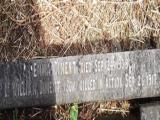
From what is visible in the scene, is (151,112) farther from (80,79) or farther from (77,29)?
(77,29)

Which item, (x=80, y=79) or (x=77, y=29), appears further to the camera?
(x=77, y=29)

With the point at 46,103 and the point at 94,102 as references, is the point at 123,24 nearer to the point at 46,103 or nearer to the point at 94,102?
the point at 94,102

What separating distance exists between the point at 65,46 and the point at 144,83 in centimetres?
58

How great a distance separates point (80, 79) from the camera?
2.43 meters

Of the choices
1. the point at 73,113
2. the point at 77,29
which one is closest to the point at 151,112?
the point at 73,113

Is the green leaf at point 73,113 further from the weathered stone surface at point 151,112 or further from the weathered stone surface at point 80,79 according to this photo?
the weathered stone surface at point 151,112

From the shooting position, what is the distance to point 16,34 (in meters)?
2.60

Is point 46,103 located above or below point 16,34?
below

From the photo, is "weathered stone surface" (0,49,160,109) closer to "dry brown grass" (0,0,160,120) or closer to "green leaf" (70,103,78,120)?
"green leaf" (70,103,78,120)

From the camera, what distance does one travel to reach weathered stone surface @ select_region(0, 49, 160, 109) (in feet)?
7.90

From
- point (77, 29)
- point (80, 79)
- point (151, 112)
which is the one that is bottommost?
point (151, 112)

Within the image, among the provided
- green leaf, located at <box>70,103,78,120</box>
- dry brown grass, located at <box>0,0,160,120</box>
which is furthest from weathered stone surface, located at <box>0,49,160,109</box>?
dry brown grass, located at <box>0,0,160,120</box>

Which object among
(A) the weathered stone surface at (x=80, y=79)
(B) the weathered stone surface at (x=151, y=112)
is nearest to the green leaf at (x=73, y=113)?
(A) the weathered stone surface at (x=80, y=79)

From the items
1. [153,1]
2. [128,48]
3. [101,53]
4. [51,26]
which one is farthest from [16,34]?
[153,1]
